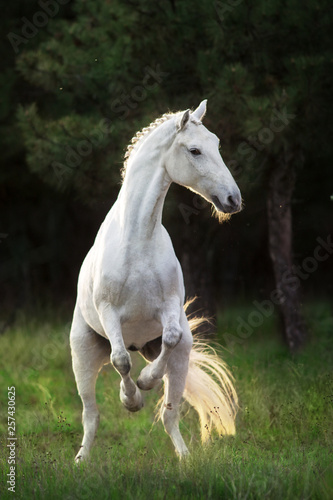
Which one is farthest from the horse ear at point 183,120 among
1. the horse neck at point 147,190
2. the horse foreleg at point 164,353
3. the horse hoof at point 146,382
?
the horse hoof at point 146,382

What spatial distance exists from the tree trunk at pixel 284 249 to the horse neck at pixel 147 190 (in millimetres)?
5185

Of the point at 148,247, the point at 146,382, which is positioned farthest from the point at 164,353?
the point at 148,247

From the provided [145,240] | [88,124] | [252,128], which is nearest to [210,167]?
[145,240]

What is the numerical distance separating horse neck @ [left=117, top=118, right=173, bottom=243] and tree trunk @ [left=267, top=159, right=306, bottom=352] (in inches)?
204

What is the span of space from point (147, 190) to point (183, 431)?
2824 mm

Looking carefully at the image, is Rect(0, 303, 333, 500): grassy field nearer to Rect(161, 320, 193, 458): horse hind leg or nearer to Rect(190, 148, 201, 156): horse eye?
Rect(161, 320, 193, 458): horse hind leg

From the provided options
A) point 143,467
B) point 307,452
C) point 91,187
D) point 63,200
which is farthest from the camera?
point 63,200

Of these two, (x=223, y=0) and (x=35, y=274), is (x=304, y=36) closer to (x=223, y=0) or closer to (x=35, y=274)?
(x=223, y=0)

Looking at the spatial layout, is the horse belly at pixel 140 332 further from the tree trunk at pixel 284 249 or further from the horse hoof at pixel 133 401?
the tree trunk at pixel 284 249

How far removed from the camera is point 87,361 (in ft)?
18.4

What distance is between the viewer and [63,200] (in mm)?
15062

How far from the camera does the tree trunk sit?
9852mm

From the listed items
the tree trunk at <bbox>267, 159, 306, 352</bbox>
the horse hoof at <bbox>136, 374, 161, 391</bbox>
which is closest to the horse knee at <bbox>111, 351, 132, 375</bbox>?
the horse hoof at <bbox>136, 374, 161, 391</bbox>

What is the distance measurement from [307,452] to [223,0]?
5.77 meters
